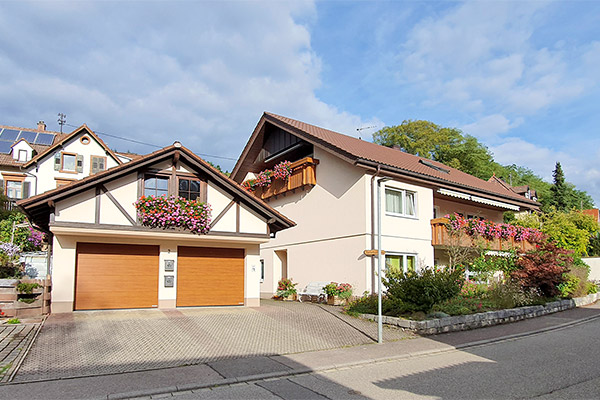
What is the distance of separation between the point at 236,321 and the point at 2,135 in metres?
43.6

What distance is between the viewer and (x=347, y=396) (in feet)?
24.5

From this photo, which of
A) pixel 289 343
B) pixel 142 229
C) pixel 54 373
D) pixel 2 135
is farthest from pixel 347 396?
pixel 2 135

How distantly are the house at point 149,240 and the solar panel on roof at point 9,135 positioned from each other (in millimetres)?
34875

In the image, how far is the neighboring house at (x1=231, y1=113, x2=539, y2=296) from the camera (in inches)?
739

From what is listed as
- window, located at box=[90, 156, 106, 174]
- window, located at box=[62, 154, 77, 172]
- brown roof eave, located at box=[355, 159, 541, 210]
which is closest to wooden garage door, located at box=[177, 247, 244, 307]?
brown roof eave, located at box=[355, 159, 541, 210]

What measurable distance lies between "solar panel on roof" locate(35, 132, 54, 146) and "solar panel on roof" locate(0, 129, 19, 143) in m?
1.94

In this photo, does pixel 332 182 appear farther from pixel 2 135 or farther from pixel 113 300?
pixel 2 135

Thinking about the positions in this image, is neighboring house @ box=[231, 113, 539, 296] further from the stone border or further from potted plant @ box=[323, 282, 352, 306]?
the stone border

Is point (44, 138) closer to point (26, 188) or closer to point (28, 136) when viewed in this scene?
point (28, 136)

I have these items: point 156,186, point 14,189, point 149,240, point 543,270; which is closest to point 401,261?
point 543,270

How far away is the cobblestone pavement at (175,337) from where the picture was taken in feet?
30.5

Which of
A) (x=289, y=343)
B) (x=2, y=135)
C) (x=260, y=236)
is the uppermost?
(x=2, y=135)

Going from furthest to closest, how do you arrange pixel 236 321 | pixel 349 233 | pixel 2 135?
pixel 2 135 → pixel 349 233 → pixel 236 321

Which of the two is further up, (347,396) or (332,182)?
(332,182)
